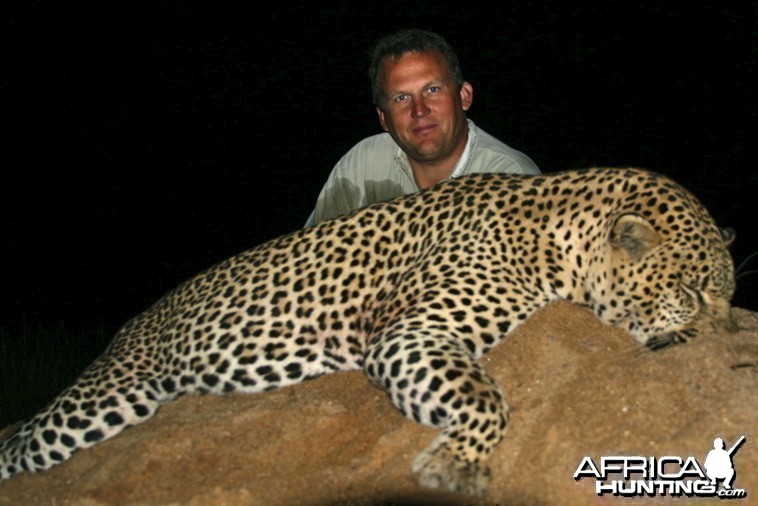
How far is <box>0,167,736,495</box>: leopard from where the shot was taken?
372cm

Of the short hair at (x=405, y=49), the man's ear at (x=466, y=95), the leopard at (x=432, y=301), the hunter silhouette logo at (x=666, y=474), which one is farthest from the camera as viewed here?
the man's ear at (x=466, y=95)

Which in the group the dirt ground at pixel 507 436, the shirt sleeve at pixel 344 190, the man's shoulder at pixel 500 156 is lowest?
the dirt ground at pixel 507 436

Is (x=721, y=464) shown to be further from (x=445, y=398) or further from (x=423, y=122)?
(x=423, y=122)

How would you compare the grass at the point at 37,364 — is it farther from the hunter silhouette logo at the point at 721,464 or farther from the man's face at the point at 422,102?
the hunter silhouette logo at the point at 721,464

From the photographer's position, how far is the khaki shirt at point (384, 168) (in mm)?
6691

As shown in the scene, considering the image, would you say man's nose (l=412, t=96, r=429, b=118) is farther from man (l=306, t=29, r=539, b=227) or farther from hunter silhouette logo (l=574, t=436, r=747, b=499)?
hunter silhouette logo (l=574, t=436, r=747, b=499)

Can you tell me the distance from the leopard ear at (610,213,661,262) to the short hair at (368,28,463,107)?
2.84m

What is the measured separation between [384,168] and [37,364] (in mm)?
3804

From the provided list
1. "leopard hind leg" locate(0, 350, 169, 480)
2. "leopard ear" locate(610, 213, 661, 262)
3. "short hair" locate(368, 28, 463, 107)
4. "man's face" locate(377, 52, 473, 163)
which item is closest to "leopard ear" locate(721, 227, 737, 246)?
"leopard ear" locate(610, 213, 661, 262)

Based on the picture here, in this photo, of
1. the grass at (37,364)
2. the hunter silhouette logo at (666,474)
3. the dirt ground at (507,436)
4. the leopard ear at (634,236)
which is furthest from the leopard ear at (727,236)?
the grass at (37,364)

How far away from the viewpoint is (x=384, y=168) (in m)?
7.23

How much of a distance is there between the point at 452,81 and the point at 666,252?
2907 millimetres

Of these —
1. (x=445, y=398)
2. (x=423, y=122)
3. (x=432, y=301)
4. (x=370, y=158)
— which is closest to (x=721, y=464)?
(x=445, y=398)

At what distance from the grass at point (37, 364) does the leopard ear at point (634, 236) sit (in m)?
5.04
